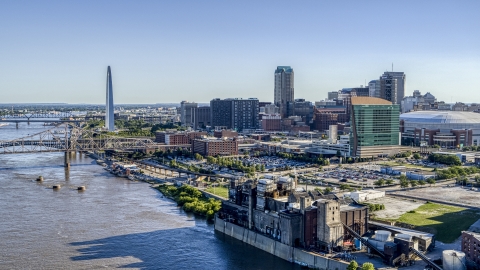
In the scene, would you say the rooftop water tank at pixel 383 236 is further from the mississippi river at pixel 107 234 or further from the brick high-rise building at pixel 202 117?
the brick high-rise building at pixel 202 117

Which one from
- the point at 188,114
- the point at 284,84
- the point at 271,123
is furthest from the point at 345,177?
the point at 284,84

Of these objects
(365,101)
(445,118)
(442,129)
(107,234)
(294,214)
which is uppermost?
(365,101)

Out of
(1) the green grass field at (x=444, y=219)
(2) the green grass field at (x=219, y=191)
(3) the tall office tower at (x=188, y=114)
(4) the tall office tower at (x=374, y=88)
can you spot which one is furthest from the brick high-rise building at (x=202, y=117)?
(1) the green grass field at (x=444, y=219)

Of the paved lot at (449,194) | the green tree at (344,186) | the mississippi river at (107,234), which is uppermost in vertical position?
the green tree at (344,186)

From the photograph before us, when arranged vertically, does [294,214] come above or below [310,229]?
above

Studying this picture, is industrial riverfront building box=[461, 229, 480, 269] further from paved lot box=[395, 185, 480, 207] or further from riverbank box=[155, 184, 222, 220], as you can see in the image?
riverbank box=[155, 184, 222, 220]

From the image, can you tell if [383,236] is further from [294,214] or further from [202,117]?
[202,117]

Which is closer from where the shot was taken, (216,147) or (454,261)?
(454,261)

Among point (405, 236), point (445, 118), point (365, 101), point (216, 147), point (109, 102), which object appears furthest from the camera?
point (109, 102)
